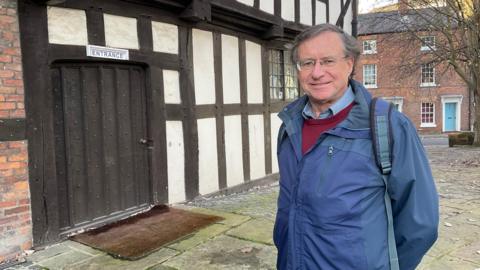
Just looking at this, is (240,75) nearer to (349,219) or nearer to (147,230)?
(147,230)

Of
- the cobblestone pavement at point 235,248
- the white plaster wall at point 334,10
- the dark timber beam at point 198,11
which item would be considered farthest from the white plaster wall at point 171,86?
the white plaster wall at point 334,10

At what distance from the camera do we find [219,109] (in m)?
7.35

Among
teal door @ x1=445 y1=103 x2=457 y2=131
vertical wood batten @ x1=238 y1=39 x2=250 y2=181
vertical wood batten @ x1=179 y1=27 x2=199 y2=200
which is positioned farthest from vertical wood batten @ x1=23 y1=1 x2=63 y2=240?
teal door @ x1=445 y1=103 x2=457 y2=131

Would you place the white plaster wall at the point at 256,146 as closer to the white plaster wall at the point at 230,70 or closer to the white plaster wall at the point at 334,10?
the white plaster wall at the point at 230,70

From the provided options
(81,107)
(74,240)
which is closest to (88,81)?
(81,107)

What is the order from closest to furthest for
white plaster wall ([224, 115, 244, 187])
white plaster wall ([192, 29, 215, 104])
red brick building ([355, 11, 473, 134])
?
white plaster wall ([192, 29, 215, 104]) → white plaster wall ([224, 115, 244, 187]) → red brick building ([355, 11, 473, 134])

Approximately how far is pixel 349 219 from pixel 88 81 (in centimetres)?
418

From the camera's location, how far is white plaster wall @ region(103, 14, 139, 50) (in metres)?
5.30

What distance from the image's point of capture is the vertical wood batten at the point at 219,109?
23.8 ft

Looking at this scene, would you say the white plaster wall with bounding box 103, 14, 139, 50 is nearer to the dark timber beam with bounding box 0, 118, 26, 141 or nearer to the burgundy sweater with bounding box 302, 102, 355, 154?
the dark timber beam with bounding box 0, 118, 26, 141

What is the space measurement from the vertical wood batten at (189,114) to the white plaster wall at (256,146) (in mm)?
1782

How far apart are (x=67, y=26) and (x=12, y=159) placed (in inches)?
62.6

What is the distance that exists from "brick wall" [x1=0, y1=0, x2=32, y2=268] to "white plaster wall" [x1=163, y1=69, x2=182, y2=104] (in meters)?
2.22

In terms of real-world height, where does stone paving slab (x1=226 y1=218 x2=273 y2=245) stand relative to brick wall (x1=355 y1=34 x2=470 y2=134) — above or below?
below
